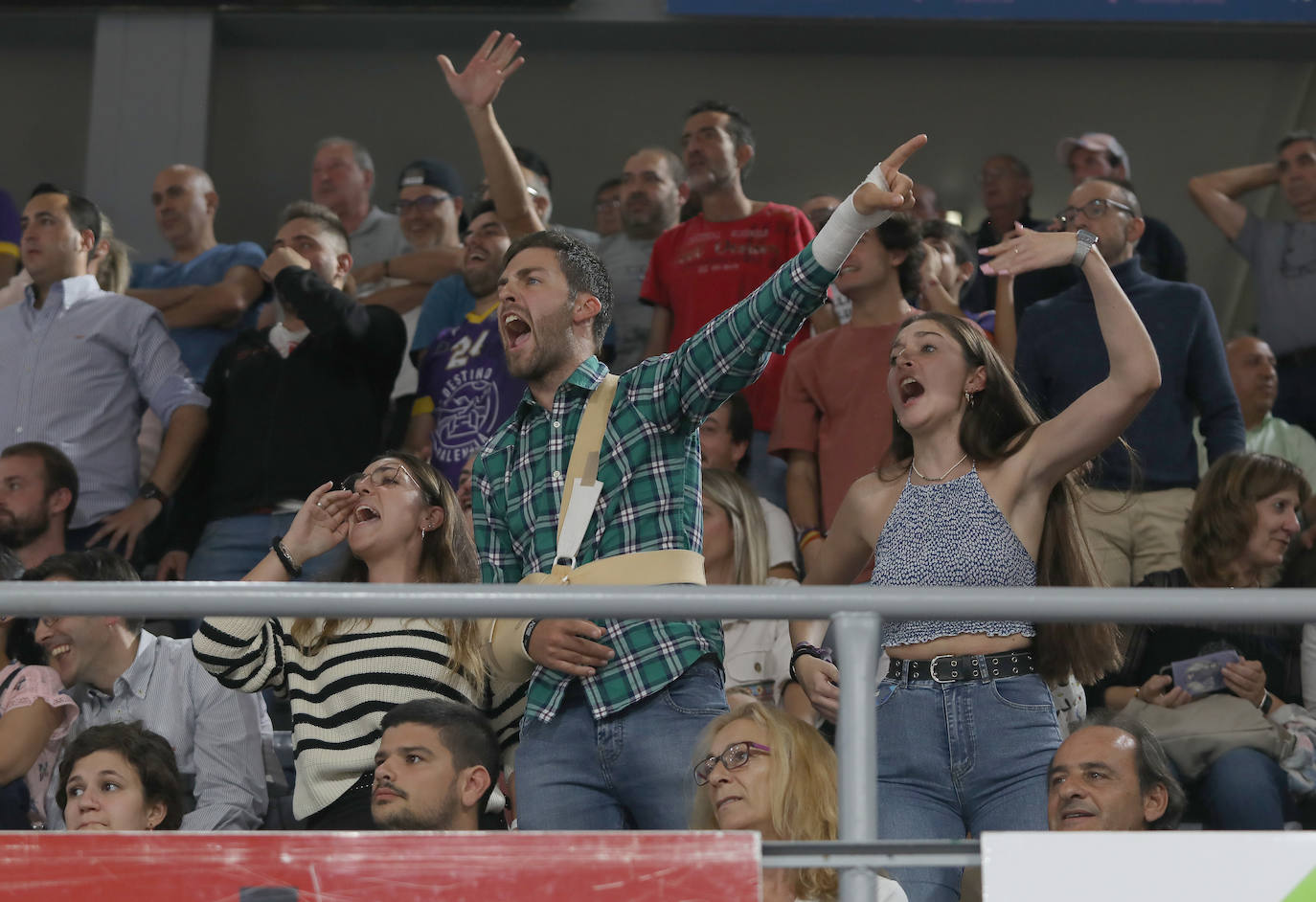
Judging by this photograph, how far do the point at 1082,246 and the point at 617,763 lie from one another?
1.27 meters

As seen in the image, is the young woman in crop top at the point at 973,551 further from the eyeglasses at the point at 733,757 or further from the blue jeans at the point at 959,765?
the eyeglasses at the point at 733,757

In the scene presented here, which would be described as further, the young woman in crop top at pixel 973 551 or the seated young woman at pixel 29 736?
the seated young woman at pixel 29 736

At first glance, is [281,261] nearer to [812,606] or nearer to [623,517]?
[623,517]

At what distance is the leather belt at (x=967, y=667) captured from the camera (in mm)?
2957

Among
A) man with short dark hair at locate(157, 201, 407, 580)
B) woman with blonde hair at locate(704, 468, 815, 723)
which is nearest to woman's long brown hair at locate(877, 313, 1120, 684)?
woman with blonde hair at locate(704, 468, 815, 723)

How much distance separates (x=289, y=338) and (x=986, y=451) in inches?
111

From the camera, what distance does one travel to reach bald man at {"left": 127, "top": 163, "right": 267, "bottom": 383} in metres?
6.10

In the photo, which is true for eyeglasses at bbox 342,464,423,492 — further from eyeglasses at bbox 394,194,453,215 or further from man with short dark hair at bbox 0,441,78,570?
eyeglasses at bbox 394,194,453,215

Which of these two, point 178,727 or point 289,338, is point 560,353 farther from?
point 289,338

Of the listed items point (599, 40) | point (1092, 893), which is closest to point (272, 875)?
point (1092, 893)

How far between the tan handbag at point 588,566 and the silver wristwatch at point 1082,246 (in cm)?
88

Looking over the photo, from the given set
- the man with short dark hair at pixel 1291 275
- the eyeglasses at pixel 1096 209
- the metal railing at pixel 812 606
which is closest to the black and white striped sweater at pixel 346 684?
the metal railing at pixel 812 606

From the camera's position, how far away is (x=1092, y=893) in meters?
2.03

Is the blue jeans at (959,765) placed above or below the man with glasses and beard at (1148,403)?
below
